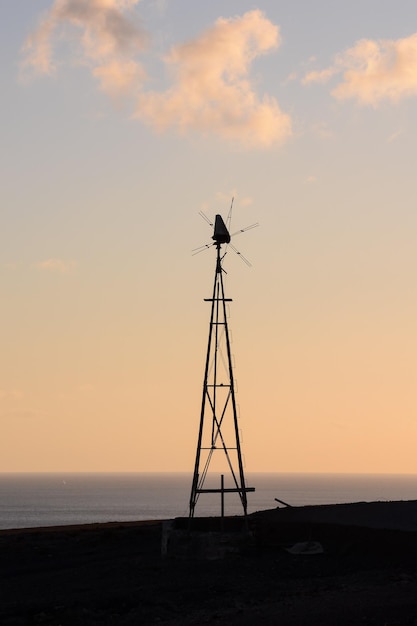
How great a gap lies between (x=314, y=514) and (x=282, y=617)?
18.0 metres

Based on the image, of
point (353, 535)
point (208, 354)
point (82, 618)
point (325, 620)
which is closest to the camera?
point (325, 620)

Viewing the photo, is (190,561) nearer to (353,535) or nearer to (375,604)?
(353,535)

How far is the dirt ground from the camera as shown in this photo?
2736 cm

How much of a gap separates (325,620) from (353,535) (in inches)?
427

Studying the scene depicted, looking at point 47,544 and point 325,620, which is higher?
point 47,544

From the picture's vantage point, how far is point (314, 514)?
145 feet

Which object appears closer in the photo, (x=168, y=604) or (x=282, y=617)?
(x=282, y=617)

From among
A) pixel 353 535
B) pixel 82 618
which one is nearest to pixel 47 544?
pixel 353 535

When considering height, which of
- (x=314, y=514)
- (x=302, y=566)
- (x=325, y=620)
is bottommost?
(x=325, y=620)

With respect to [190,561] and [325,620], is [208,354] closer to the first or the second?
[190,561]

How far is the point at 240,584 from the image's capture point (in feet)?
105

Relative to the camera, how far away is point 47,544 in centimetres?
4912

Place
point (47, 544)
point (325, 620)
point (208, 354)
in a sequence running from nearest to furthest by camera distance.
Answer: point (325, 620) < point (208, 354) < point (47, 544)

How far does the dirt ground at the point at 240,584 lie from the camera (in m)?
27.4
